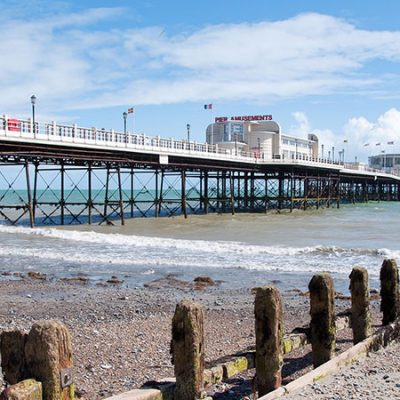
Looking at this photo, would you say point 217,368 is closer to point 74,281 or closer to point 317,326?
point 317,326

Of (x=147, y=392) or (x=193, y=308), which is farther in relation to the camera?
(x=193, y=308)

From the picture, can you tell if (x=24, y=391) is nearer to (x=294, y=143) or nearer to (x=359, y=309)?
(x=359, y=309)

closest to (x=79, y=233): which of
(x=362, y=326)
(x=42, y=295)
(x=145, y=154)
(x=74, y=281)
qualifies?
(x=145, y=154)

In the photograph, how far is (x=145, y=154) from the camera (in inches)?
1304

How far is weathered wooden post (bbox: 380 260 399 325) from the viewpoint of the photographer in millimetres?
8219

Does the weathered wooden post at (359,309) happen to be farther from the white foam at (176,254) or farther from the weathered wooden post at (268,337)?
the white foam at (176,254)

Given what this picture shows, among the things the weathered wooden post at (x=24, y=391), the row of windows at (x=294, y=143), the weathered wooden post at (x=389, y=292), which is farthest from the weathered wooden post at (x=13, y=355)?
the row of windows at (x=294, y=143)

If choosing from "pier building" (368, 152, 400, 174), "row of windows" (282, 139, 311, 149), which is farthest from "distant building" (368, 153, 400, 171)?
"row of windows" (282, 139, 311, 149)

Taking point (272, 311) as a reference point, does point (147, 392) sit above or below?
below

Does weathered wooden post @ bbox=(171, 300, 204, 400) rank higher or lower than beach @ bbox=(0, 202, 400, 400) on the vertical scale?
higher

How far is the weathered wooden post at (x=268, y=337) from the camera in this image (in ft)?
18.6

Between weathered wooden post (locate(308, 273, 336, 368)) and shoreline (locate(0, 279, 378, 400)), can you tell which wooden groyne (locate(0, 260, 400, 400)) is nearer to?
weathered wooden post (locate(308, 273, 336, 368))

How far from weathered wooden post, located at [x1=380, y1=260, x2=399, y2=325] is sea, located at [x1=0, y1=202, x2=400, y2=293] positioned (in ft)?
15.5

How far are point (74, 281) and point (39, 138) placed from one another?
12050 mm
